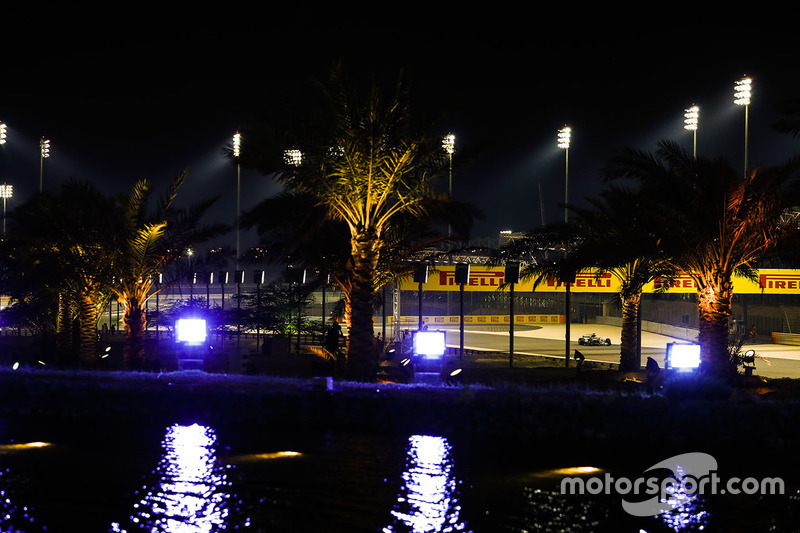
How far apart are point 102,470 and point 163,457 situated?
0.97 meters

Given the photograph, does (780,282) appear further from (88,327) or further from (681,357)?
(88,327)

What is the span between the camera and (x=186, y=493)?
1020 cm

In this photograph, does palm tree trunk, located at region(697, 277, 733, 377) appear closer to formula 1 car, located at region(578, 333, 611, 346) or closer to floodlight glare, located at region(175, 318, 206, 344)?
floodlight glare, located at region(175, 318, 206, 344)

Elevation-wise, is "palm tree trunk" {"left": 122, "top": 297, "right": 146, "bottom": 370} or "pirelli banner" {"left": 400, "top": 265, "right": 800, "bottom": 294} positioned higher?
"pirelli banner" {"left": 400, "top": 265, "right": 800, "bottom": 294}

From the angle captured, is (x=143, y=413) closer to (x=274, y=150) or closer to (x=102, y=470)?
(x=102, y=470)

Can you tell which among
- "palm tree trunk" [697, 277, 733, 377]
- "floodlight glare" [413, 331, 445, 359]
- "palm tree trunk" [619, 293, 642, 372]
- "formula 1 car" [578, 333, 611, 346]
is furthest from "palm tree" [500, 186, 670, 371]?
"formula 1 car" [578, 333, 611, 346]

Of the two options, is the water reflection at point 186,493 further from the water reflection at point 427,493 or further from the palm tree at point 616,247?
the palm tree at point 616,247

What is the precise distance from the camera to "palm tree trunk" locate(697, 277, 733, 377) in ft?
64.5

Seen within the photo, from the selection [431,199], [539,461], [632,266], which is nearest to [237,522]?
[539,461]

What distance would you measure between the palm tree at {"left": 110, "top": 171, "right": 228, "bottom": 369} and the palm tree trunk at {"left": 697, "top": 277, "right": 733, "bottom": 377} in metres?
14.8

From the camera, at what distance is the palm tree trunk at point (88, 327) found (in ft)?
80.1

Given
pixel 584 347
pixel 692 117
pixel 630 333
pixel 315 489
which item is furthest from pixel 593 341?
pixel 315 489
